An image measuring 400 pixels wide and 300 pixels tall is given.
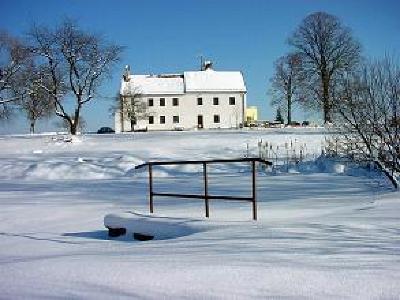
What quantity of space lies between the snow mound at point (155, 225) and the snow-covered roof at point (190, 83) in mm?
64143

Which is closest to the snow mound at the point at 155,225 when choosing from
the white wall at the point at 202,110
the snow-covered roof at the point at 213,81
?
the white wall at the point at 202,110

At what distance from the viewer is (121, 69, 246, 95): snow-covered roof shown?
73375 millimetres

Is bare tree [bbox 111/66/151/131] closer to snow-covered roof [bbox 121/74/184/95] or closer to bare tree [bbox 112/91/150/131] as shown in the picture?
bare tree [bbox 112/91/150/131]

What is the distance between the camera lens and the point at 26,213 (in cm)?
1197

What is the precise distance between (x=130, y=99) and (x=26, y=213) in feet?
183

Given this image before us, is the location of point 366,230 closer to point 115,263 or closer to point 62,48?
point 115,263

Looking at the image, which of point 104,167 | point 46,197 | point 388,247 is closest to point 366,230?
point 388,247

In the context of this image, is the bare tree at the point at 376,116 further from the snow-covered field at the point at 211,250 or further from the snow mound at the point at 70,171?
the snow mound at the point at 70,171

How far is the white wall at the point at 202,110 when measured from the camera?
2884 inches

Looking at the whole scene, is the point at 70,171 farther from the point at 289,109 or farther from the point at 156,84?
the point at 156,84

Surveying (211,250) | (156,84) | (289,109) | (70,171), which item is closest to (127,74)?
(156,84)

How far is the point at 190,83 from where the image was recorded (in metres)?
74.4

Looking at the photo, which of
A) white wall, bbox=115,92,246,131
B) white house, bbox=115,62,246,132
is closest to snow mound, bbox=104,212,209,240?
white house, bbox=115,62,246,132

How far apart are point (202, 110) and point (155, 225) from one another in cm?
6619
